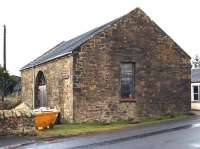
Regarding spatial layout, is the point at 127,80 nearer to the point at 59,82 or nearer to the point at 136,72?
the point at 136,72

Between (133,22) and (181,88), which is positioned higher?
(133,22)

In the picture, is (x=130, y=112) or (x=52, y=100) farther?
(x=52, y=100)

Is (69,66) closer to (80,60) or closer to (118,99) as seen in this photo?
(80,60)

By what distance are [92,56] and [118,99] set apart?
9.53 feet

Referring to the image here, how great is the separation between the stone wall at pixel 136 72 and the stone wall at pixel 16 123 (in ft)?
17.8

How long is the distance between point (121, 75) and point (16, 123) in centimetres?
897

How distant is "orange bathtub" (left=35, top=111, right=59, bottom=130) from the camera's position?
867 inches

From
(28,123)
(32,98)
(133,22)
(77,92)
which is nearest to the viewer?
(28,123)

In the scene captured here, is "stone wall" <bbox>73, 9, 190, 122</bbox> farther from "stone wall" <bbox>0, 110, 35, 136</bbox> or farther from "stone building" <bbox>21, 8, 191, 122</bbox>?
"stone wall" <bbox>0, 110, 35, 136</bbox>

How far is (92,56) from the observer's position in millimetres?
25953

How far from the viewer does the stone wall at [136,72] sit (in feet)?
84.2

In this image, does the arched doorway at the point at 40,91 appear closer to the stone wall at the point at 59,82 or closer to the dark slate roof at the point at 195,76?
the stone wall at the point at 59,82

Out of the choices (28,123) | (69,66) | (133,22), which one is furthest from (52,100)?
(28,123)

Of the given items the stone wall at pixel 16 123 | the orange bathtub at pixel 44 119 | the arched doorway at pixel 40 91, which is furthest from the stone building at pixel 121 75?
the stone wall at pixel 16 123
